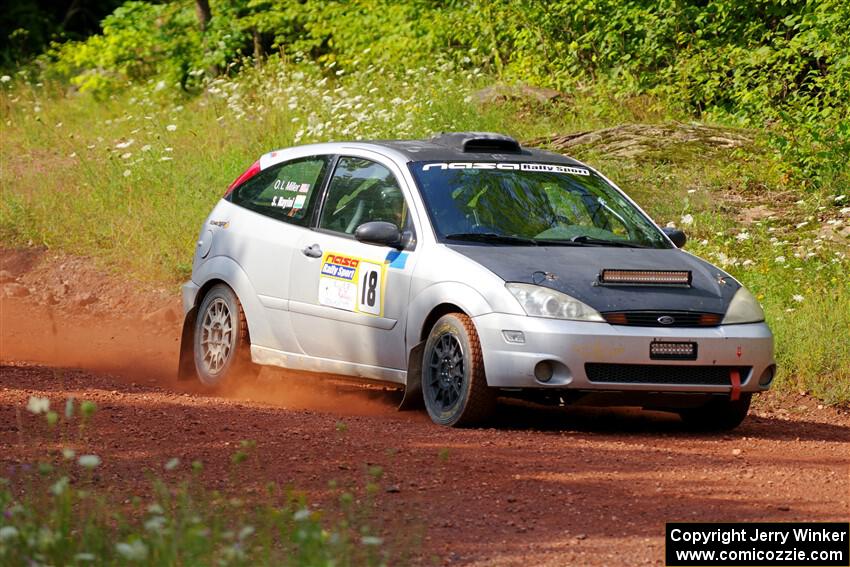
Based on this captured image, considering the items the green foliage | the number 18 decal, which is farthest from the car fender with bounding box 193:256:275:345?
the green foliage

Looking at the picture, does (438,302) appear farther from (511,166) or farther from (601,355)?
(511,166)

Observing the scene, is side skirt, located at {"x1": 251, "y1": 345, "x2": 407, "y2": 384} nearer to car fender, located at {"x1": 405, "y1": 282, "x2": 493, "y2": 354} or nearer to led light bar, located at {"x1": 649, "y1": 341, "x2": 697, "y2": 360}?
car fender, located at {"x1": 405, "y1": 282, "x2": 493, "y2": 354}

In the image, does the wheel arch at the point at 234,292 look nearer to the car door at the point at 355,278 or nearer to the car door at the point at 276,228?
the car door at the point at 276,228

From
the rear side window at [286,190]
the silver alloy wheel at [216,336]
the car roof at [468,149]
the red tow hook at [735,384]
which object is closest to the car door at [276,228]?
the rear side window at [286,190]

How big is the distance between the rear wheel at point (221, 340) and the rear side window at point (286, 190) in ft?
2.04

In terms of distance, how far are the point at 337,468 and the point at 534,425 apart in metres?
2.05

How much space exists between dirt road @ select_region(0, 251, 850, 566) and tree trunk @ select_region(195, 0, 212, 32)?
45.5 feet

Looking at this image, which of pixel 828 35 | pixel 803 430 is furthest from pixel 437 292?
pixel 828 35

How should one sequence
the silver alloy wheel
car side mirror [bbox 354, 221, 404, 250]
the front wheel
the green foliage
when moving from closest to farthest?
the front wheel → car side mirror [bbox 354, 221, 404, 250] → the silver alloy wheel → the green foliage

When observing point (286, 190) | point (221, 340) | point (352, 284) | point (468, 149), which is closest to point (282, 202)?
point (286, 190)

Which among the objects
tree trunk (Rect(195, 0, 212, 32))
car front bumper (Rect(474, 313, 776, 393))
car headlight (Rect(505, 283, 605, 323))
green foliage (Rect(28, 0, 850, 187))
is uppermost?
tree trunk (Rect(195, 0, 212, 32))

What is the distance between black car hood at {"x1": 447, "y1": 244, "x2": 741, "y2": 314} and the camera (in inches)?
305

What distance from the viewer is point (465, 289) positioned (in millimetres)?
7914

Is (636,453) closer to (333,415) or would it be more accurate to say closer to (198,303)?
(333,415)
